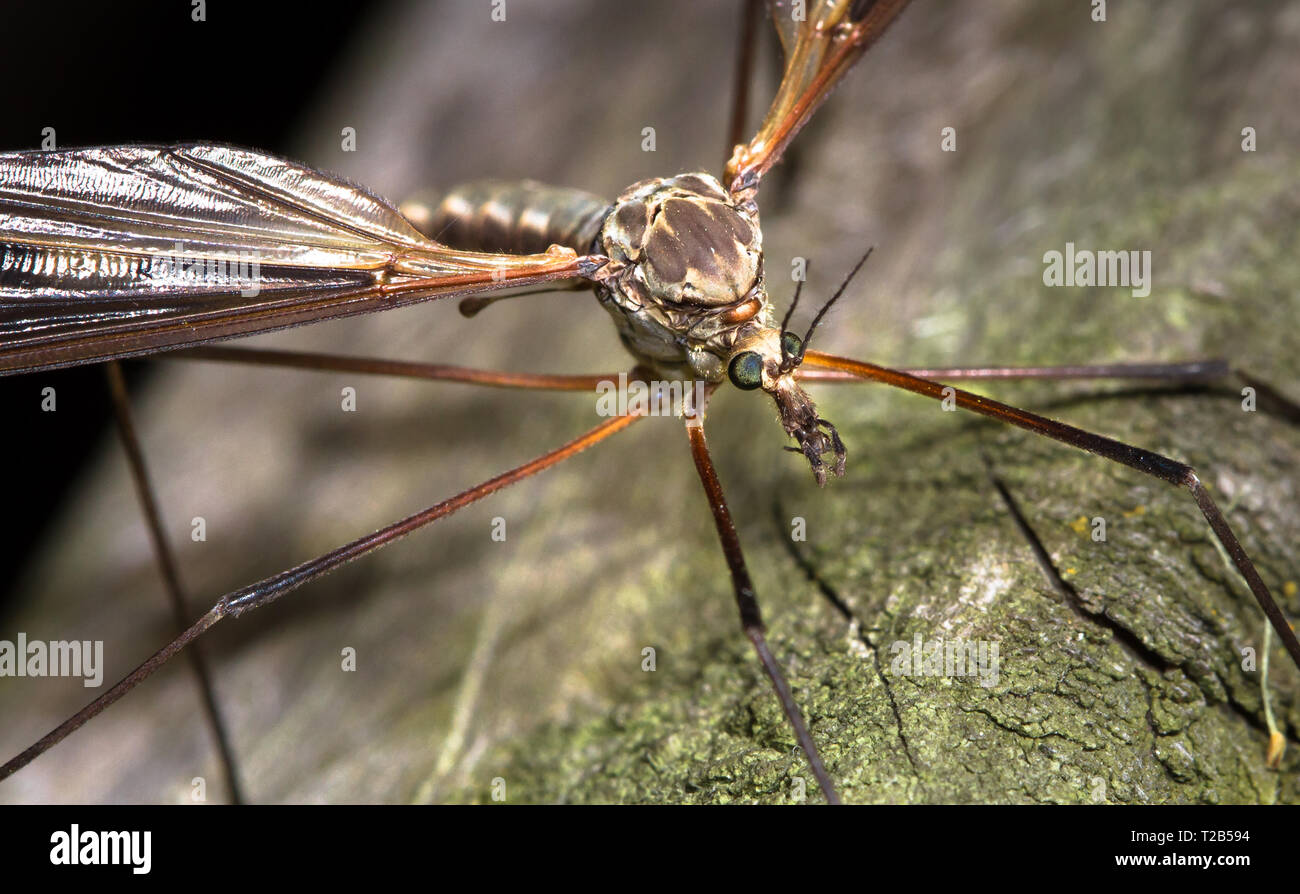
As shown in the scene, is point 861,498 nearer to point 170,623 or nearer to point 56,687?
point 170,623

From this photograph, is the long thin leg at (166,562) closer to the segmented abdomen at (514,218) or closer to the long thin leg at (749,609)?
the segmented abdomen at (514,218)

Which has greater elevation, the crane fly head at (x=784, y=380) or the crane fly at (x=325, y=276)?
the crane fly at (x=325, y=276)

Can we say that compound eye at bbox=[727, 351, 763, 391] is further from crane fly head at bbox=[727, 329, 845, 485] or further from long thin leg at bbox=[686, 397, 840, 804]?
long thin leg at bbox=[686, 397, 840, 804]

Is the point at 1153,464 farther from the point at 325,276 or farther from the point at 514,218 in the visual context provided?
the point at 325,276

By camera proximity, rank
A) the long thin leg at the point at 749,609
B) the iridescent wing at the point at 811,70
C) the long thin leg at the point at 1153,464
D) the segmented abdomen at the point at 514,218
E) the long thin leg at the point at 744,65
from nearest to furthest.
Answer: the long thin leg at the point at 749,609
the long thin leg at the point at 1153,464
the iridescent wing at the point at 811,70
the segmented abdomen at the point at 514,218
the long thin leg at the point at 744,65

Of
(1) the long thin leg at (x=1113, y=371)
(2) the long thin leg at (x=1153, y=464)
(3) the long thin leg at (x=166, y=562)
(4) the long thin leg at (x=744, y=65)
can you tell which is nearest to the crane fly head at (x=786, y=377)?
(1) the long thin leg at (x=1113, y=371)
